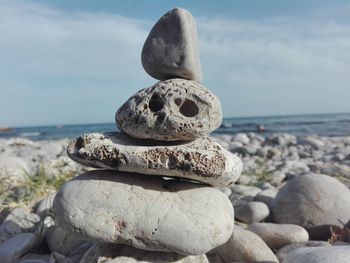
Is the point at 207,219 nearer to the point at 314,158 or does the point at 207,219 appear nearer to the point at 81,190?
the point at 81,190

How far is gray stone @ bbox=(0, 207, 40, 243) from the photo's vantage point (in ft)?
12.3

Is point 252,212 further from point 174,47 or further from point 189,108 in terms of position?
point 174,47

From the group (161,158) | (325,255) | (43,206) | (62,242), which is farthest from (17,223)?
(325,255)

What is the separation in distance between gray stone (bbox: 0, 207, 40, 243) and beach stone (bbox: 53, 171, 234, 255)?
4.50 ft

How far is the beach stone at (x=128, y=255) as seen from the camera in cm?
264

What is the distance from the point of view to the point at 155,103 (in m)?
2.73

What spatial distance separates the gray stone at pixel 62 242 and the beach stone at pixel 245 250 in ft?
3.79

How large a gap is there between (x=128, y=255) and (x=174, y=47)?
1405 millimetres

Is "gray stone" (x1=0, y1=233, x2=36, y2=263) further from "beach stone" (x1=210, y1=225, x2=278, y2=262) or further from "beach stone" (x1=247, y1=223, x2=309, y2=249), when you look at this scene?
"beach stone" (x1=247, y1=223, x2=309, y2=249)

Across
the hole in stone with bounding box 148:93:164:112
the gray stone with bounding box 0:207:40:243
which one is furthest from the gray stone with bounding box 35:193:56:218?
the hole in stone with bounding box 148:93:164:112

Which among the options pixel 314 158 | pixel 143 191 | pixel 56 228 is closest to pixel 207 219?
pixel 143 191

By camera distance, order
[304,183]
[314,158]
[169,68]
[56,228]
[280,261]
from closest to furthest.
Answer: [169,68]
[280,261]
[56,228]
[304,183]
[314,158]

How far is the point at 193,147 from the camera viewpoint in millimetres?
2674

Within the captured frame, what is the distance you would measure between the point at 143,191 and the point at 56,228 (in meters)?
1.33
